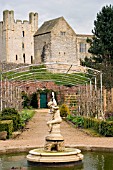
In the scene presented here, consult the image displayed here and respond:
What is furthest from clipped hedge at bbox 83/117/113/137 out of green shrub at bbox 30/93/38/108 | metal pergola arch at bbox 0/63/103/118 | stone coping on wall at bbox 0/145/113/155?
green shrub at bbox 30/93/38/108

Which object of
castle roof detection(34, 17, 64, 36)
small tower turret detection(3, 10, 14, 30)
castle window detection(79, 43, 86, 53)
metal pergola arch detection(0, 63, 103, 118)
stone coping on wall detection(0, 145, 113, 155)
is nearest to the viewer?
stone coping on wall detection(0, 145, 113, 155)

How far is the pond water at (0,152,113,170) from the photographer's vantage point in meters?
11.7

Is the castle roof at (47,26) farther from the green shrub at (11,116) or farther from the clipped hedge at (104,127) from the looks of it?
the clipped hedge at (104,127)

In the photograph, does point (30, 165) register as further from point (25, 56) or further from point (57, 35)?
point (25, 56)

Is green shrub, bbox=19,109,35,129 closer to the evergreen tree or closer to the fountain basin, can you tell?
the fountain basin

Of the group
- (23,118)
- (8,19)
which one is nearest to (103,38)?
(23,118)

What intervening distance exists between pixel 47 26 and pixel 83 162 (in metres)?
57.2

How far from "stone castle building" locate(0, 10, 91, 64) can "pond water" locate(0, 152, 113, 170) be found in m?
53.4

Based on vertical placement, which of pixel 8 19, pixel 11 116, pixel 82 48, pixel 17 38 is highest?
pixel 8 19

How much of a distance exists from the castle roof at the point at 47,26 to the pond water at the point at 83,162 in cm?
5350

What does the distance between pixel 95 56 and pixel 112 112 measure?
80.5 feet

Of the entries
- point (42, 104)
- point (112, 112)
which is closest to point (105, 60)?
point (42, 104)

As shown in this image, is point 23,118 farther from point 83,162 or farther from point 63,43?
point 63,43

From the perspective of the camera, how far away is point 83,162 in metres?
12.6
